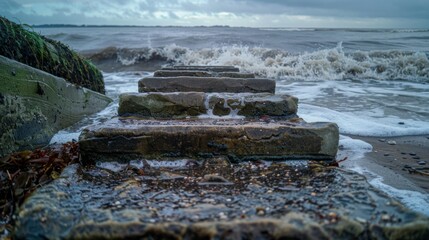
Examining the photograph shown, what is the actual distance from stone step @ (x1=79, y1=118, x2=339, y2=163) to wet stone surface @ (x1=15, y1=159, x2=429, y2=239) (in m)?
0.09

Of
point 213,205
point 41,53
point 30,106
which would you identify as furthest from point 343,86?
point 213,205

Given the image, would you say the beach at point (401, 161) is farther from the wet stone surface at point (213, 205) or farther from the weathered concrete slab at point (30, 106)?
the weathered concrete slab at point (30, 106)

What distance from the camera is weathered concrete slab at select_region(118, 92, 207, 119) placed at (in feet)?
8.07

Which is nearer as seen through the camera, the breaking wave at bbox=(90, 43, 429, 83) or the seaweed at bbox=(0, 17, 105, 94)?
the seaweed at bbox=(0, 17, 105, 94)

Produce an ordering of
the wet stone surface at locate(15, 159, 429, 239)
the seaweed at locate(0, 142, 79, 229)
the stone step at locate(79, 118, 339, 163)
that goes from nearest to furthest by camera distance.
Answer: the wet stone surface at locate(15, 159, 429, 239) < the seaweed at locate(0, 142, 79, 229) < the stone step at locate(79, 118, 339, 163)

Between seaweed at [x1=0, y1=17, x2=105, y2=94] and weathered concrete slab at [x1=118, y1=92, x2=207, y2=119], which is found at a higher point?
seaweed at [x1=0, y1=17, x2=105, y2=94]

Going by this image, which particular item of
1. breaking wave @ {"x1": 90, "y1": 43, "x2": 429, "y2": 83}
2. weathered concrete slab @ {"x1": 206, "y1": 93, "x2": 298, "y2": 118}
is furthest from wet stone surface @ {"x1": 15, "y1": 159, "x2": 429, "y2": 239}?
breaking wave @ {"x1": 90, "y1": 43, "x2": 429, "y2": 83}

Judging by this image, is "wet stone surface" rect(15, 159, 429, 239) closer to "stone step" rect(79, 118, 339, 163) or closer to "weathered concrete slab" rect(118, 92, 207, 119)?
"stone step" rect(79, 118, 339, 163)

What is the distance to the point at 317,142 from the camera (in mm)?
1875

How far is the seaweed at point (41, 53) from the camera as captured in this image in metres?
2.90

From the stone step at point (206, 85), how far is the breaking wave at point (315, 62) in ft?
21.4

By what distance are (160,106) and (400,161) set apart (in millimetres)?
2319

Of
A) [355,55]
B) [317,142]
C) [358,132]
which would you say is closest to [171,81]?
[317,142]

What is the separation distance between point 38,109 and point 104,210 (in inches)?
77.7
